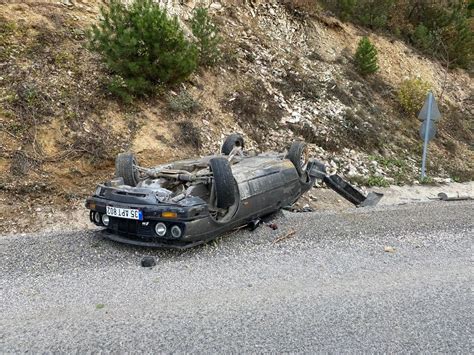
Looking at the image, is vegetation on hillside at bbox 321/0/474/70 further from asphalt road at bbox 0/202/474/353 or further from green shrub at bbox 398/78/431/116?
asphalt road at bbox 0/202/474/353

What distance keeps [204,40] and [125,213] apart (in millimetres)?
8370

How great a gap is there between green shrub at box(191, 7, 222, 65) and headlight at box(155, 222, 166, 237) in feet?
27.0

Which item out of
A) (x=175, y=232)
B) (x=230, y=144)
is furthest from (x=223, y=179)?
(x=230, y=144)

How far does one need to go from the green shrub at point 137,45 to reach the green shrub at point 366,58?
9489 millimetres

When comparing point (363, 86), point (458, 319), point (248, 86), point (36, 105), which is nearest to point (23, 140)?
point (36, 105)

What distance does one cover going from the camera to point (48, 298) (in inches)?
136

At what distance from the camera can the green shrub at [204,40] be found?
11.6 metres

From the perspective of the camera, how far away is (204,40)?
11570 millimetres

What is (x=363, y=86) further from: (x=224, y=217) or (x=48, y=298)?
(x=48, y=298)

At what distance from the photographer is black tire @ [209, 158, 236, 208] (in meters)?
4.77

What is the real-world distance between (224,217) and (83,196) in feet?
12.3

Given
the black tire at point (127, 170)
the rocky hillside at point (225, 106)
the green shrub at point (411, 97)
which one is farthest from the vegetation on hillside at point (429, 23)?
the black tire at point (127, 170)

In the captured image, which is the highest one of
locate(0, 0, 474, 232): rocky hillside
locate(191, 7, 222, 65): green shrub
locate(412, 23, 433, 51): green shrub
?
locate(412, 23, 433, 51): green shrub

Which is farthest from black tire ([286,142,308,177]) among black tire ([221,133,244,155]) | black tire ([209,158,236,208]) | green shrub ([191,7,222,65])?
green shrub ([191,7,222,65])
